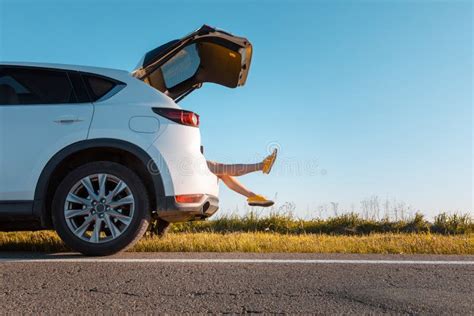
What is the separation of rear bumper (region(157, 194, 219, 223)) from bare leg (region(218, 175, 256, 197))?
1.29 meters

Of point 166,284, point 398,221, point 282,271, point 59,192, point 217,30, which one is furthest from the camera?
point 398,221

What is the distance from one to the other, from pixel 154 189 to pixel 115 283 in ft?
4.29

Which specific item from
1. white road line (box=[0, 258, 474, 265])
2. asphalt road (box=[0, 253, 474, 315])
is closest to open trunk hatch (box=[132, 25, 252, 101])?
white road line (box=[0, 258, 474, 265])

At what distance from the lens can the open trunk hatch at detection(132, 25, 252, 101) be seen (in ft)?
16.8

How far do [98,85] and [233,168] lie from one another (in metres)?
2.10

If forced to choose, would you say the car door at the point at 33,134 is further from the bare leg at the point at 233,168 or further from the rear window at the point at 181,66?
the bare leg at the point at 233,168

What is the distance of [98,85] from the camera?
15.6 feet

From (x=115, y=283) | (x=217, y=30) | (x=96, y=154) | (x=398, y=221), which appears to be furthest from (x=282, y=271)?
(x=398, y=221)

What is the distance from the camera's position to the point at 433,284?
3615 millimetres

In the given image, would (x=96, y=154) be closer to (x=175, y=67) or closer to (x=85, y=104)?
(x=85, y=104)

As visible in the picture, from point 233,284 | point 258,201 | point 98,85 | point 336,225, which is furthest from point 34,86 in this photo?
point 336,225

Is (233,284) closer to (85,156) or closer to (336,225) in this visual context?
(85,156)

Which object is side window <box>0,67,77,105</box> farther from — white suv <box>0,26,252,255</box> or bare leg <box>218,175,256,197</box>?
bare leg <box>218,175,256,197</box>

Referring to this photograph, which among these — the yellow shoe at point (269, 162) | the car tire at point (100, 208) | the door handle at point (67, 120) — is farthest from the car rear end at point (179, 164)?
the yellow shoe at point (269, 162)
